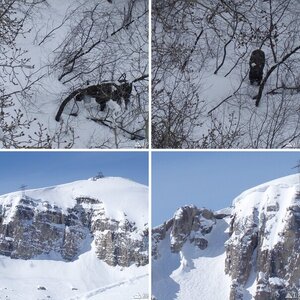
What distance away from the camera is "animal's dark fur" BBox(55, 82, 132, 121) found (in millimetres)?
3346

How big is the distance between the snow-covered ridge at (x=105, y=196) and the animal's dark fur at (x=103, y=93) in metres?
0.39

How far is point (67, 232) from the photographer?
310cm

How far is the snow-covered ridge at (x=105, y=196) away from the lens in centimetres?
309

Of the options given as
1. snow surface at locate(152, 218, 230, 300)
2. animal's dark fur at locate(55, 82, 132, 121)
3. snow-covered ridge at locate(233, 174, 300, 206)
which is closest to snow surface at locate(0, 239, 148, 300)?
snow surface at locate(152, 218, 230, 300)

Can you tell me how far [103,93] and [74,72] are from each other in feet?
0.61

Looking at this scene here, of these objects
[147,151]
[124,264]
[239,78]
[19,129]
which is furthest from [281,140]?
[19,129]

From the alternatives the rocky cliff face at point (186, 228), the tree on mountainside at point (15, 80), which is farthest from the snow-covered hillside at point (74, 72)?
the rocky cliff face at point (186, 228)

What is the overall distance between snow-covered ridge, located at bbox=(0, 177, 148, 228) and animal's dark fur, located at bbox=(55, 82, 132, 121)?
386 millimetres

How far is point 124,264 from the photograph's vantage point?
306cm

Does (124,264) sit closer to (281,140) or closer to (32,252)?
(32,252)

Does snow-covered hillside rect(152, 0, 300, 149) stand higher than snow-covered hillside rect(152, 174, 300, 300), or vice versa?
snow-covered hillside rect(152, 0, 300, 149)

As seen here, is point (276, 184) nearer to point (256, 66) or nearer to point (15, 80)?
point (256, 66)

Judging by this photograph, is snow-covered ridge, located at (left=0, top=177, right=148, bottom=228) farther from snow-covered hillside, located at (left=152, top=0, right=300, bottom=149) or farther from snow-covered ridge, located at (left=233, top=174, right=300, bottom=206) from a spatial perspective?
snow-covered ridge, located at (left=233, top=174, right=300, bottom=206)

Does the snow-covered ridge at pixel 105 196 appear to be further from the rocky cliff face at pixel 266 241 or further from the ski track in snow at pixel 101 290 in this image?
the rocky cliff face at pixel 266 241
